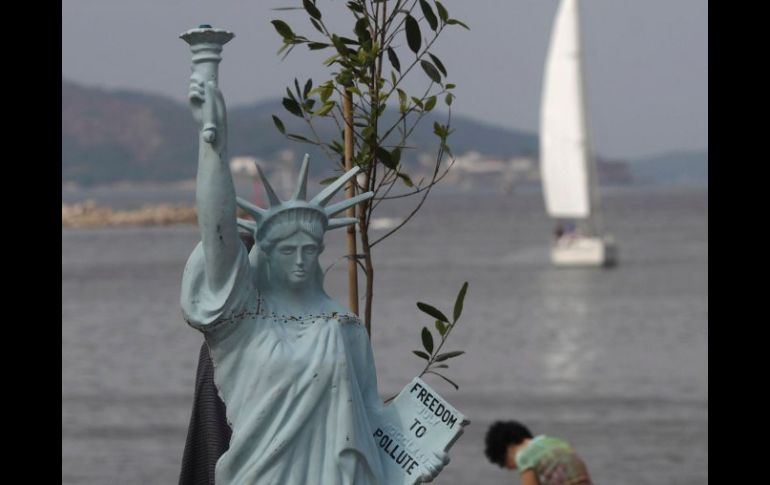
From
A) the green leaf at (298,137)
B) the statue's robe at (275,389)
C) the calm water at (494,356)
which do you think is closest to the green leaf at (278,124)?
the green leaf at (298,137)

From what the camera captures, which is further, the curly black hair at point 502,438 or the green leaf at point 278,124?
the curly black hair at point 502,438

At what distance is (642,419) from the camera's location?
21.3 metres

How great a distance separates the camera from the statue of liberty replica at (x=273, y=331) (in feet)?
14.9

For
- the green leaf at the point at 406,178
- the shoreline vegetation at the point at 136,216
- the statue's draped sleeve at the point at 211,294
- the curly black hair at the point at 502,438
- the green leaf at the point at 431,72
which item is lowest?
the curly black hair at the point at 502,438

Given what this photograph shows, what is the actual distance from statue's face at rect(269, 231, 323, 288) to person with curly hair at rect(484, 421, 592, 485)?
149 inches

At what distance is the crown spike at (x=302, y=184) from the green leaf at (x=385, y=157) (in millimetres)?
602

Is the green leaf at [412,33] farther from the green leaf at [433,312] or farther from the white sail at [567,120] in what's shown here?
the white sail at [567,120]

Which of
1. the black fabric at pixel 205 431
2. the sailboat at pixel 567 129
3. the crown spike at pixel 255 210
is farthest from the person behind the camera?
the sailboat at pixel 567 129

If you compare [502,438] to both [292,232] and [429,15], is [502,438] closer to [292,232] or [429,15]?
[429,15]

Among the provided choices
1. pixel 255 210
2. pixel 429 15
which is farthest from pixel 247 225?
pixel 429 15

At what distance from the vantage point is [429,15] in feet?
18.0

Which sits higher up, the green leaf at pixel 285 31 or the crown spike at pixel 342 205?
the green leaf at pixel 285 31

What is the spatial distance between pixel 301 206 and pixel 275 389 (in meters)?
0.49

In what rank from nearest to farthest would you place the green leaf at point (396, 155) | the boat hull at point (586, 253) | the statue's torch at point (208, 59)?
the statue's torch at point (208, 59) → the green leaf at point (396, 155) → the boat hull at point (586, 253)
